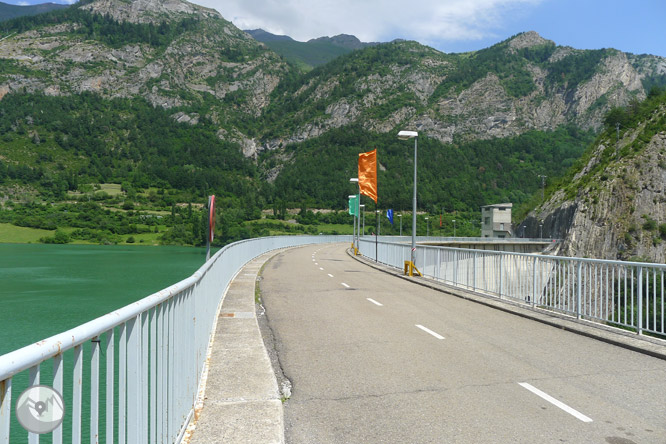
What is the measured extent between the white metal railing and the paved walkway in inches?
10.4

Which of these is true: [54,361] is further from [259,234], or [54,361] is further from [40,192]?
[40,192]

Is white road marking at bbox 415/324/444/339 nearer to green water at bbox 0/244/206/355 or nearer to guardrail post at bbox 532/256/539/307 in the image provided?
guardrail post at bbox 532/256/539/307

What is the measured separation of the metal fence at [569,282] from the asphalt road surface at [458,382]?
1.34 m

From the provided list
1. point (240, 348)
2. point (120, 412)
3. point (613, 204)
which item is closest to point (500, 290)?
point (240, 348)

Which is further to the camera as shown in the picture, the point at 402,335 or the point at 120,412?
the point at 402,335

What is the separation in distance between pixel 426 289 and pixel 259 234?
4336 inches

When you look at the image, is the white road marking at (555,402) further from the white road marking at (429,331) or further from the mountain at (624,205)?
the mountain at (624,205)

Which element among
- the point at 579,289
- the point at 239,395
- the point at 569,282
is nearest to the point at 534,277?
the point at 569,282

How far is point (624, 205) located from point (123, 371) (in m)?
84.0

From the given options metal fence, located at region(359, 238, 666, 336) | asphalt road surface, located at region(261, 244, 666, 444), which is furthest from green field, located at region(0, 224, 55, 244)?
asphalt road surface, located at region(261, 244, 666, 444)

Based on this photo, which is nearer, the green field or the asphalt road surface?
the asphalt road surface

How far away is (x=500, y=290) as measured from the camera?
50.7 ft

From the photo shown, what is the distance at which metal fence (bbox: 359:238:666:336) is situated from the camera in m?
9.94

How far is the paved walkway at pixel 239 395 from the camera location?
15.6 feet
